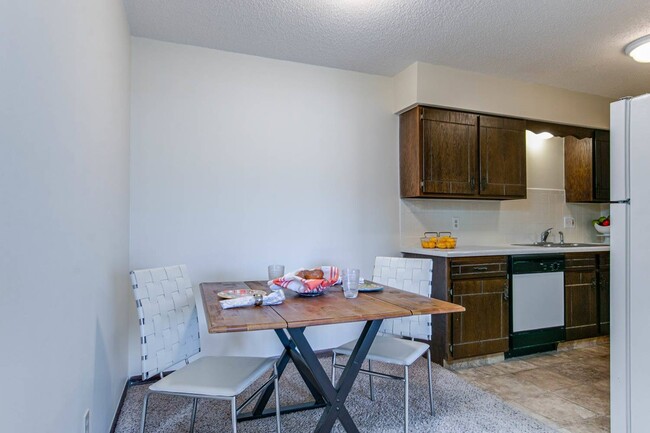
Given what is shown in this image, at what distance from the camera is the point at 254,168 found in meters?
3.16

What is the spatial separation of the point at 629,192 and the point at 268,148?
241 centimetres

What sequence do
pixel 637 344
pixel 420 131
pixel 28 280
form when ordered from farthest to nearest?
1. pixel 420 131
2. pixel 637 344
3. pixel 28 280

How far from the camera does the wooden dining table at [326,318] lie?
4.83ft

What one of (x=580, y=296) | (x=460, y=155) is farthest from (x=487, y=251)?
(x=580, y=296)

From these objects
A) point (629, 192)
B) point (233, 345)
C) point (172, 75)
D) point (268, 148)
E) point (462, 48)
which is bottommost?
point (233, 345)

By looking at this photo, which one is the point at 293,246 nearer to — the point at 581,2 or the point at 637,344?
the point at 637,344

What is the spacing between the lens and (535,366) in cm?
316

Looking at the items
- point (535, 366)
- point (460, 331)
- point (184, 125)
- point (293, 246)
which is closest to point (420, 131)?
point (293, 246)

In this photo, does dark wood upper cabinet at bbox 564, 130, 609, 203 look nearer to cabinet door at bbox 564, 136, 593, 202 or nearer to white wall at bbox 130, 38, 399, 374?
cabinet door at bbox 564, 136, 593, 202

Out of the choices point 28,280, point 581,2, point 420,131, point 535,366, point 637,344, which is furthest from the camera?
point 420,131

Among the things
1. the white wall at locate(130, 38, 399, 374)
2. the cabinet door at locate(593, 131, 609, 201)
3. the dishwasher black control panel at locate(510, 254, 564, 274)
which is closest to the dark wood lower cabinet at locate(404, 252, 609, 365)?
the dishwasher black control panel at locate(510, 254, 564, 274)

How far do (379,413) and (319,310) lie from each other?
1041 mm

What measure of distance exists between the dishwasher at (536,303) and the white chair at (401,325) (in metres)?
1.34

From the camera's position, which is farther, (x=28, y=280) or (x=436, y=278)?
(x=436, y=278)
